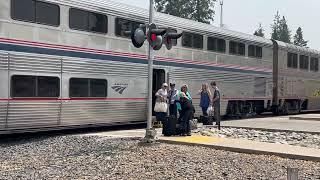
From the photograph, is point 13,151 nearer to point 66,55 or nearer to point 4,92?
point 4,92

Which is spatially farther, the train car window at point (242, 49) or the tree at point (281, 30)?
the tree at point (281, 30)

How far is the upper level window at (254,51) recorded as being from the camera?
24402mm

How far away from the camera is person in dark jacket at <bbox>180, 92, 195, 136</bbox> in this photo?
13780mm

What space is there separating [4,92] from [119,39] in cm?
475

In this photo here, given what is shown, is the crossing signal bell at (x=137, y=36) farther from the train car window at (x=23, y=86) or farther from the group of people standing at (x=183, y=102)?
the train car window at (x=23, y=86)

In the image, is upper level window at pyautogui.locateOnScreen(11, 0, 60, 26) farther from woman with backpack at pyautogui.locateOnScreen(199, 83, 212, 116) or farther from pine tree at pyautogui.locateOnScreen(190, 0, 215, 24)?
pine tree at pyautogui.locateOnScreen(190, 0, 215, 24)

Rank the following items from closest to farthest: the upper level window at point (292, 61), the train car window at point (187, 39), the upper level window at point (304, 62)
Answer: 1. the train car window at point (187, 39)
2. the upper level window at point (292, 61)
3. the upper level window at point (304, 62)

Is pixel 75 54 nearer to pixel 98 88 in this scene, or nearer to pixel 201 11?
pixel 98 88

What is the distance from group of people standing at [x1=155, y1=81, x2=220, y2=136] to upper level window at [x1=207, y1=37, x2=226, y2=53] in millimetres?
3539

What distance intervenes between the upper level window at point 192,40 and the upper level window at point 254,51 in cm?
473

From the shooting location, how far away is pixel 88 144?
498 inches

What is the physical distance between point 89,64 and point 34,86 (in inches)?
86.4

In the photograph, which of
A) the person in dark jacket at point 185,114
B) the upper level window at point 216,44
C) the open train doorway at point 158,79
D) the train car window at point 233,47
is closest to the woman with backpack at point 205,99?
the open train doorway at point 158,79

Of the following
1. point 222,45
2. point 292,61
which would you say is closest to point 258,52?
point 222,45
